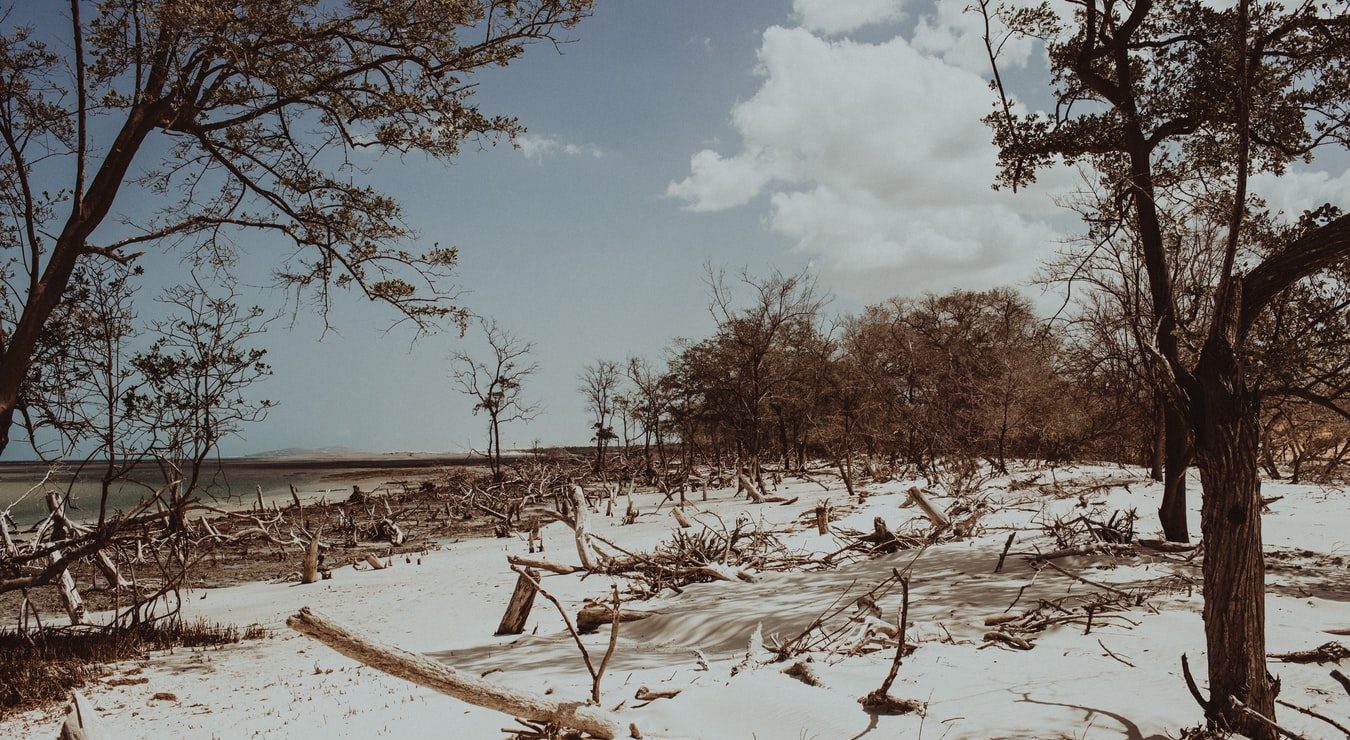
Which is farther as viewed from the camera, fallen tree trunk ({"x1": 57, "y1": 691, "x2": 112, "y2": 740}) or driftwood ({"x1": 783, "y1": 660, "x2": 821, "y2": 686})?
driftwood ({"x1": 783, "y1": 660, "x2": 821, "y2": 686})

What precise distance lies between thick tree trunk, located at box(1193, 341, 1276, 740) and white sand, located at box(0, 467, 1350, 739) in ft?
1.47

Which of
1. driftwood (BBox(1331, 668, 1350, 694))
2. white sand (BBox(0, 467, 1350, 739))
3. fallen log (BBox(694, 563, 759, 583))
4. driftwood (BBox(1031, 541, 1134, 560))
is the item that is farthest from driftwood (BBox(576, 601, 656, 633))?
driftwood (BBox(1331, 668, 1350, 694))

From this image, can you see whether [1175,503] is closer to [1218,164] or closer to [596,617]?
[1218,164]

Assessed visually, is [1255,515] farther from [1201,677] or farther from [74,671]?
[74,671]

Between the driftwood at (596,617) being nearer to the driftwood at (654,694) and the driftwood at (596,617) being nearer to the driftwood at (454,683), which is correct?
the driftwood at (654,694)

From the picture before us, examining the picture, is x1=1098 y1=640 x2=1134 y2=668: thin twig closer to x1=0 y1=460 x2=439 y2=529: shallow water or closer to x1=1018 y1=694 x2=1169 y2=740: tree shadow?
x1=1018 y1=694 x2=1169 y2=740: tree shadow

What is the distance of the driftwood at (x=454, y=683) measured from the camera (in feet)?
12.1

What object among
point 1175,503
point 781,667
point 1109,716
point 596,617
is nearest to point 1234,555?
point 1109,716

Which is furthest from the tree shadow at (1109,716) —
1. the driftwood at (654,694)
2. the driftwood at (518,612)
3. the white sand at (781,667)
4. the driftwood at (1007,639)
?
the driftwood at (518,612)

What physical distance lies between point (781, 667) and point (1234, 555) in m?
3.12

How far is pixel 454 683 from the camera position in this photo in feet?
12.9

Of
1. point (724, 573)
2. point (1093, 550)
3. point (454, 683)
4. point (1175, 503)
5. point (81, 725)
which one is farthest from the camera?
point (724, 573)

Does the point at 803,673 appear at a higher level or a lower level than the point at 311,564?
higher

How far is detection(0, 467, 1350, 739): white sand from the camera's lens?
438 centimetres
